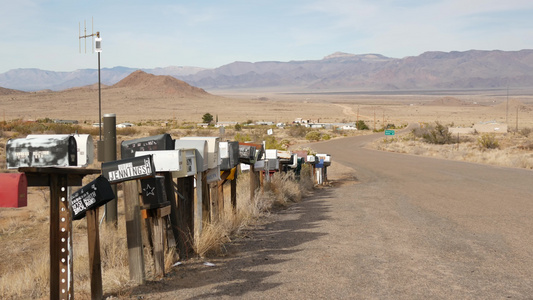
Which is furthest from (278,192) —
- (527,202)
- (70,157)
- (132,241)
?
(70,157)

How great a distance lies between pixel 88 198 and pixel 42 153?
0.51 metres

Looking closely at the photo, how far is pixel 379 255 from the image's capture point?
7.30m

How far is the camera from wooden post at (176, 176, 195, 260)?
22.7 feet

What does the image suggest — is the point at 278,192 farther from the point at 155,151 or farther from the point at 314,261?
the point at 155,151

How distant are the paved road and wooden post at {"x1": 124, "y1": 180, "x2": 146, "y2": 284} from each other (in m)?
0.23

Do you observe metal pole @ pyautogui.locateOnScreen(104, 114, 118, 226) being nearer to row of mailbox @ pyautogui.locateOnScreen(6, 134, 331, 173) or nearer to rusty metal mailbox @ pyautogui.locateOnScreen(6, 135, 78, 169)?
row of mailbox @ pyautogui.locateOnScreen(6, 134, 331, 173)

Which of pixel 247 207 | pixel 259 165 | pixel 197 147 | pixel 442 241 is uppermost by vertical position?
pixel 197 147

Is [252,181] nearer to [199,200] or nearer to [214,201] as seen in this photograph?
[214,201]

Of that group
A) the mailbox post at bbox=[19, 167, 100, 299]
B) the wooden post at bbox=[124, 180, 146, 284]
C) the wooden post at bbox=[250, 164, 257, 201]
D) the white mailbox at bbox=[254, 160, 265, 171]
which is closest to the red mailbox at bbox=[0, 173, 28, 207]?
the mailbox post at bbox=[19, 167, 100, 299]

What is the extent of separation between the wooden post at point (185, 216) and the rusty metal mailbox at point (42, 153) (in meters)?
2.22

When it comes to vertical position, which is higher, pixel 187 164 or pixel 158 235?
pixel 187 164

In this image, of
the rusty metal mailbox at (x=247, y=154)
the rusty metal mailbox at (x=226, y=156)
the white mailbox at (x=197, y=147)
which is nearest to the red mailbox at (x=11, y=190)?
the white mailbox at (x=197, y=147)

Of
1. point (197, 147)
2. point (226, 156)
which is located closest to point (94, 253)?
point (197, 147)

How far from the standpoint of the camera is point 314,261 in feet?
22.9
